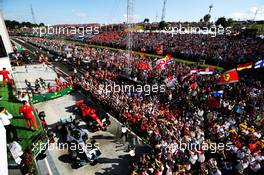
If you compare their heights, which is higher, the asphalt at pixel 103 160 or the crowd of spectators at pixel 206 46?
the crowd of spectators at pixel 206 46

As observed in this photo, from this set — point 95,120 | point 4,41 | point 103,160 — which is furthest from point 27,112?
point 4,41

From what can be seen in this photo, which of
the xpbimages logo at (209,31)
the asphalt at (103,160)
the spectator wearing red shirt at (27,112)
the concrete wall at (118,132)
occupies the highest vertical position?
the xpbimages logo at (209,31)

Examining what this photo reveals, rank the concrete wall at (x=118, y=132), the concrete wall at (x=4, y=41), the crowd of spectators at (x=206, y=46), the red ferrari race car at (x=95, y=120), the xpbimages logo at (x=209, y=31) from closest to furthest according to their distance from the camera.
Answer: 1. the concrete wall at (x=118, y=132)
2. the red ferrari race car at (x=95, y=120)
3. the concrete wall at (x=4, y=41)
4. the crowd of spectators at (x=206, y=46)
5. the xpbimages logo at (x=209, y=31)

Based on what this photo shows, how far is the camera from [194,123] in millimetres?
16391

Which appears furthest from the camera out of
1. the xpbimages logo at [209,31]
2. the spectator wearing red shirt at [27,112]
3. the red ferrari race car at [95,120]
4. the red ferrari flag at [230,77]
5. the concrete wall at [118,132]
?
the xpbimages logo at [209,31]

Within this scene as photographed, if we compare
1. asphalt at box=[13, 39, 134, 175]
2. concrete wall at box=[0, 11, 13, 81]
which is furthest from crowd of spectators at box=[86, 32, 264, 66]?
concrete wall at box=[0, 11, 13, 81]

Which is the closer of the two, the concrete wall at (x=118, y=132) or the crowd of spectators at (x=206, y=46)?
the concrete wall at (x=118, y=132)

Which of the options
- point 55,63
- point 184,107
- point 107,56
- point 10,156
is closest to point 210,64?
point 107,56

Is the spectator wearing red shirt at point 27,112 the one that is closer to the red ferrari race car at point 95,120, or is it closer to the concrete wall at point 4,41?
the red ferrari race car at point 95,120

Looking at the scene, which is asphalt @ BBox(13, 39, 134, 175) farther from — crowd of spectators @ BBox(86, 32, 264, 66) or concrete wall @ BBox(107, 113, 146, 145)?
crowd of spectators @ BBox(86, 32, 264, 66)

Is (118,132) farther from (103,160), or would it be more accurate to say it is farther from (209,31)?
(209,31)

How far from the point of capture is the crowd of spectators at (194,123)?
11914 millimetres

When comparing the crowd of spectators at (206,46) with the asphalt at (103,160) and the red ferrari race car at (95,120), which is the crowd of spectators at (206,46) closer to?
the red ferrari race car at (95,120)

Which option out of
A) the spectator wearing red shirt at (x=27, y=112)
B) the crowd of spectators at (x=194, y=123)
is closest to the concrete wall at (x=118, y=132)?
the crowd of spectators at (x=194, y=123)
